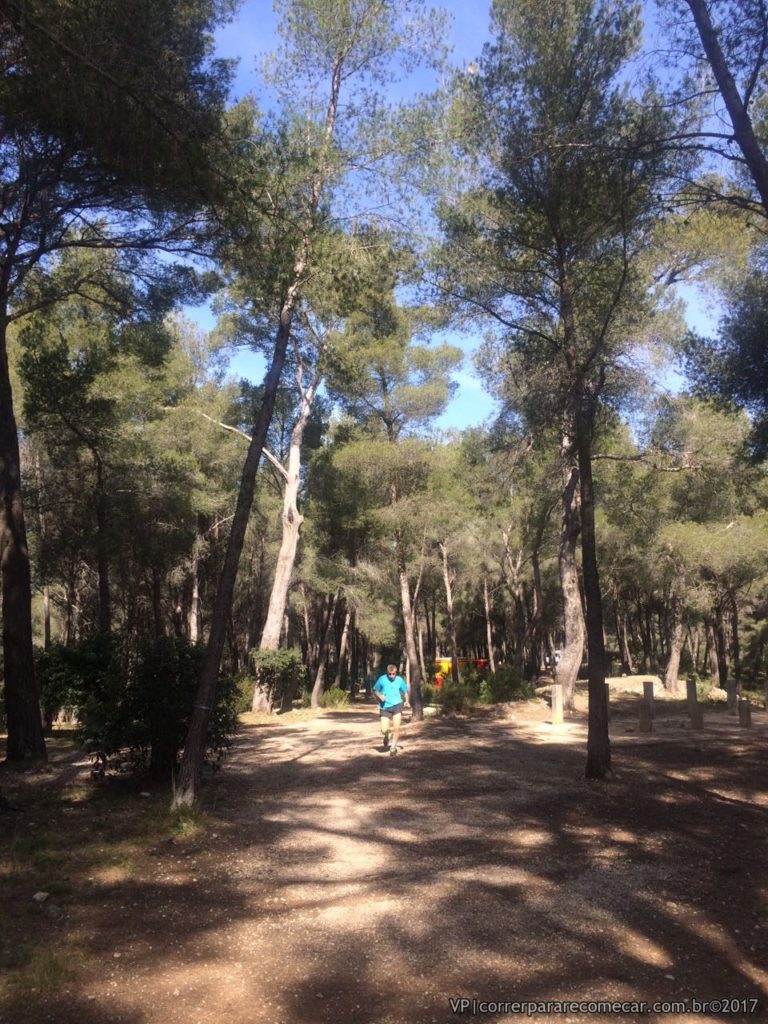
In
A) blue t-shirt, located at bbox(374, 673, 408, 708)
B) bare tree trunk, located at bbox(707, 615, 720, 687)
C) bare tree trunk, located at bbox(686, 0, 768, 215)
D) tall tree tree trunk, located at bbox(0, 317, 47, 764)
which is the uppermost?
bare tree trunk, located at bbox(686, 0, 768, 215)

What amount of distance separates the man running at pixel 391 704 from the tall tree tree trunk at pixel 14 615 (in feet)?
15.8

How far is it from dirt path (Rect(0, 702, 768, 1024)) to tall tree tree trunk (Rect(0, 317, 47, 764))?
105 inches

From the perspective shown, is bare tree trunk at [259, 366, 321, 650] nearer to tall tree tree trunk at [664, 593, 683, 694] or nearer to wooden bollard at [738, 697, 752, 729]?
wooden bollard at [738, 697, 752, 729]

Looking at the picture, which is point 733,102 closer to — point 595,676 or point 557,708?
point 595,676

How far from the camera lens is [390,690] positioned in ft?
37.7

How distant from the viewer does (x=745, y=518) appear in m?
24.1

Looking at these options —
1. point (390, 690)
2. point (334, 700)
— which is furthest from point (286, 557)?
point (390, 690)

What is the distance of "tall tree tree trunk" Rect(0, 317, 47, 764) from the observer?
30.6 ft

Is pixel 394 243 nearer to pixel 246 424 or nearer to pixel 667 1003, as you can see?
pixel 667 1003

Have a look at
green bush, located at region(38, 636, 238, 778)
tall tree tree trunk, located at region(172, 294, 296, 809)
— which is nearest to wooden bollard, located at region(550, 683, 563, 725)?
green bush, located at region(38, 636, 238, 778)

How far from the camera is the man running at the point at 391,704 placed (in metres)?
11.3

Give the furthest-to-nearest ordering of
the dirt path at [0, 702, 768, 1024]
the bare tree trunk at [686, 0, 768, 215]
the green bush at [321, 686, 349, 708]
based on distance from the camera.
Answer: the green bush at [321, 686, 349, 708], the bare tree trunk at [686, 0, 768, 215], the dirt path at [0, 702, 768, 1024]

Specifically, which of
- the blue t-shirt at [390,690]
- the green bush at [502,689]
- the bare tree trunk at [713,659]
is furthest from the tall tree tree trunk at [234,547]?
the bare tree trunk at [713,659]

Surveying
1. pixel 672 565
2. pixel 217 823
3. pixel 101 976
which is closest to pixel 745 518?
pixel 672 565
